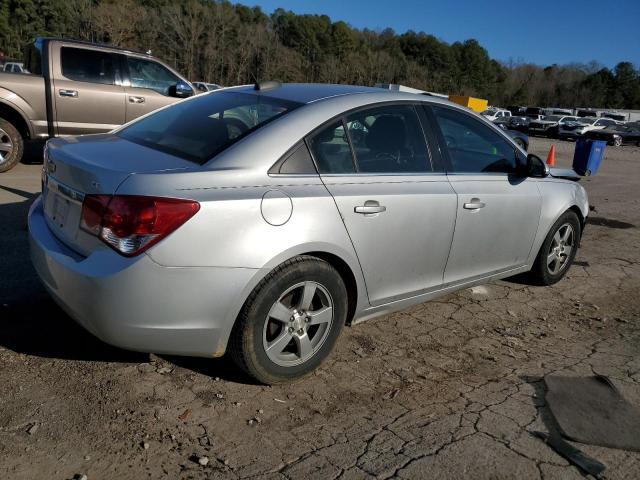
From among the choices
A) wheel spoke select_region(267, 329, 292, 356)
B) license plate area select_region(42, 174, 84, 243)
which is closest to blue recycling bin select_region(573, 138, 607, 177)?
wheel spoke select_region(267, 329, 292, 356)

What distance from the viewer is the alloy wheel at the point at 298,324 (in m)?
3.07

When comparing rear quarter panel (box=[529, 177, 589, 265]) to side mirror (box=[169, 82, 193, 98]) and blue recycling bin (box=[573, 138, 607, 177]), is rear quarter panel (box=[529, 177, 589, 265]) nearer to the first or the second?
side mirror (box=[169, 82, 193, 98])

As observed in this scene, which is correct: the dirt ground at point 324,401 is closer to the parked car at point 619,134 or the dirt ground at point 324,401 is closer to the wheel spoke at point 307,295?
the wheel spoke at point 307,295

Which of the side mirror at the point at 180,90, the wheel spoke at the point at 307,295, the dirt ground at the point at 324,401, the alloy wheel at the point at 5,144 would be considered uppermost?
the side mirror at the point at 180,90

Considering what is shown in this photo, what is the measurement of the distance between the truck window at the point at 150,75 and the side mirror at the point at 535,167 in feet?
20.9

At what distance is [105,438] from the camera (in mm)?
2637

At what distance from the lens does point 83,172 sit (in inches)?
114

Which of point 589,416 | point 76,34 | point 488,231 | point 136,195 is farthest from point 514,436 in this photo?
point 76,34

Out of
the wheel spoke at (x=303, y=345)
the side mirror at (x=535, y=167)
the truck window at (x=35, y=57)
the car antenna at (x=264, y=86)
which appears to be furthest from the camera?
the truck window at (x=35, y=57)

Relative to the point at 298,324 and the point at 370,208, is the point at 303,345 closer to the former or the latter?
the point at 298,324

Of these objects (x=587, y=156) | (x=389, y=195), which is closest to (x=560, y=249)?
(x=389, y=195)

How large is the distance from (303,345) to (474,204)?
1.61 m

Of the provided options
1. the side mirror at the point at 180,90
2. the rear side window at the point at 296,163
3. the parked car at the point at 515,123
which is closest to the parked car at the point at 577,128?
the parked car at the point at 515,123

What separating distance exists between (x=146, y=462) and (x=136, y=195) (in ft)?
3.89
